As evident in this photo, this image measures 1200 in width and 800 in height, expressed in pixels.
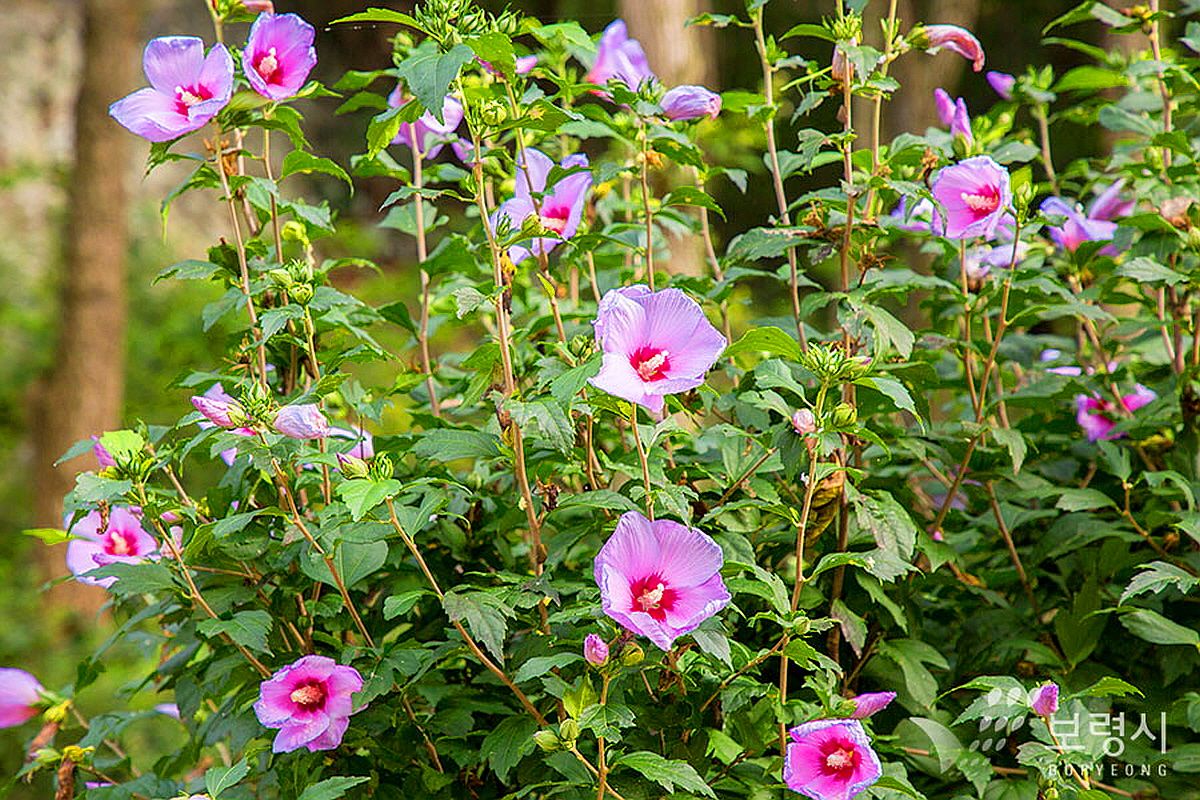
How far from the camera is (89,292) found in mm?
4773

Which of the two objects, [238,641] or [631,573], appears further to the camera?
[238,641]

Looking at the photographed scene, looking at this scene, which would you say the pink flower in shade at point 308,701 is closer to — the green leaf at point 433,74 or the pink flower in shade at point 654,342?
the pink flower in shade at point 654,342

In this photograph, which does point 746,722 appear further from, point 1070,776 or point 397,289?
point 397,289

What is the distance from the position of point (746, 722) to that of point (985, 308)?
56 cm

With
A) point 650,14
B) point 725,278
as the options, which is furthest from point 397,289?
point 725,278

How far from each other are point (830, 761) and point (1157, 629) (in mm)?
436

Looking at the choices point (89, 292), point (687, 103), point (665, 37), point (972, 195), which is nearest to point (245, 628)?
point (687, 103)

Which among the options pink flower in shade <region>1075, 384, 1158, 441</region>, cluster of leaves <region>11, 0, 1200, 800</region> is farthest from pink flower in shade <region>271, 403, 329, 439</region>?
pink flower in shade <region>1075, 384, 1158, 441</region>

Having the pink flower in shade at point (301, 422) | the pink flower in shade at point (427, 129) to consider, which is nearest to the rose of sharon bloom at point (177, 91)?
the pink flower in shade at point (427, 129)

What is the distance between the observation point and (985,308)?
4.19ft

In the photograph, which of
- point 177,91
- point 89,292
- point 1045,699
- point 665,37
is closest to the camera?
point 1045,699

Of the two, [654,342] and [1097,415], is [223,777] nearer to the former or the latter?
[654,342]

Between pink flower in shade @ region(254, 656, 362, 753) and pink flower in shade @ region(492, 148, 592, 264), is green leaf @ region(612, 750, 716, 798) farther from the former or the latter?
pink flower in shade @ region(492, 148, 592, 264)

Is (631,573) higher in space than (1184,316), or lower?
higher
